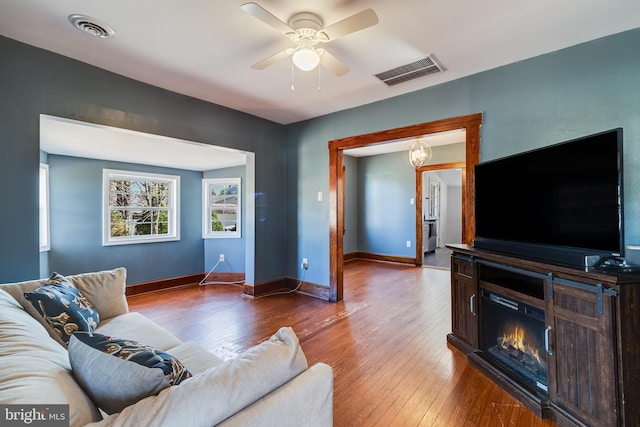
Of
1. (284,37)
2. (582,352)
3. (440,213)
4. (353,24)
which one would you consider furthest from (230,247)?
(440,213)

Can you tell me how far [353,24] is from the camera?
182cm

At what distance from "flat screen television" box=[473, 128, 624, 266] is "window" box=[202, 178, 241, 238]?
175 inches

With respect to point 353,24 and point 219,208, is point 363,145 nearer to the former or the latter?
point 353,24

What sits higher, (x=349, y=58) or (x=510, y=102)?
(x=349, y=58)

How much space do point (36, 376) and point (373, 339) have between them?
8.33 ft

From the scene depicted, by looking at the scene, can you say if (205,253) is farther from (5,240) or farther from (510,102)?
(510,102)

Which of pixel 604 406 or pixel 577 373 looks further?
pixel 577 373

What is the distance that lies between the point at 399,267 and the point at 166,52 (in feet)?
18.1

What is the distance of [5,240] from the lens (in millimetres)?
2246

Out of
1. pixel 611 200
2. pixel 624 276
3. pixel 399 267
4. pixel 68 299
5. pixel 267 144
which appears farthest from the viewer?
pixel 399 267

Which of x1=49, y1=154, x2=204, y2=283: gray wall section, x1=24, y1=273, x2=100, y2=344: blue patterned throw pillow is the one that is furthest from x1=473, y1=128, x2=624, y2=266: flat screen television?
x1=49, y1=154, x2=204, y2=283: gray wall section

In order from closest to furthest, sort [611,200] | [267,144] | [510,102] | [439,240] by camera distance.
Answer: [611,200] < [510,102] < [267,144] < [439,240]

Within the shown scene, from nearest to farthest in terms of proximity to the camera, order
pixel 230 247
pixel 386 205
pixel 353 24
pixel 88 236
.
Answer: pixel 353 24 → pixel 88 236 → pixel 230 247 → pixel 386 205

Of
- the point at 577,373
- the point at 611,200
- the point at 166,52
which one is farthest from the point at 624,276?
the point at 166,52
